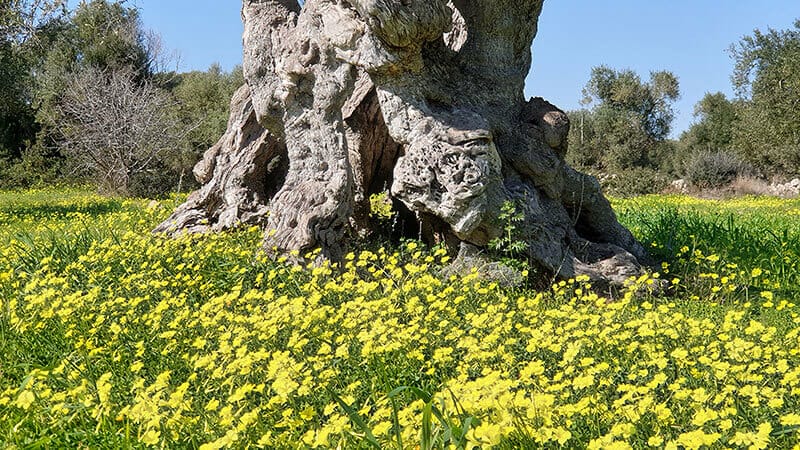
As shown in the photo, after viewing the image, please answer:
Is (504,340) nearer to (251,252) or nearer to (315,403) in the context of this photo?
(315,403)

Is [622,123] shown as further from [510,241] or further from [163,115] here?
[510,241]

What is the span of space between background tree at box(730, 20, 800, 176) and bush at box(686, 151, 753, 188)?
1186 mm

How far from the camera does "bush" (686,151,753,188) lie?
1142 inches

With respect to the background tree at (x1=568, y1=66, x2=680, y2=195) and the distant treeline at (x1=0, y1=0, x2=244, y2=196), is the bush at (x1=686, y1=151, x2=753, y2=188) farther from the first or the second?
the distant treeline at (x1=0, y1=0, x2=244, y2=196)

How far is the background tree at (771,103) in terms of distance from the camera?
89.0 ft

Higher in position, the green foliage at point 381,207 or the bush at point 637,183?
the bush at point 637,183

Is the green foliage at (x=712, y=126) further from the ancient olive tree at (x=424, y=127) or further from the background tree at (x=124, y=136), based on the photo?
the ancient olive tree at (x=424, y=127)

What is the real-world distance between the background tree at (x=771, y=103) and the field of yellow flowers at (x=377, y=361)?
2276 cm

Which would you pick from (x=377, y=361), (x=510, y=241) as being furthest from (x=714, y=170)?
(x=377, y=361)

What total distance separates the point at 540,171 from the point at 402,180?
4.54ft

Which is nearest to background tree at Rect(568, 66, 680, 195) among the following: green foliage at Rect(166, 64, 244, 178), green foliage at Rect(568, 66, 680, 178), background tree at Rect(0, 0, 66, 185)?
green foliage at Rect(568, 66, 680, 178)

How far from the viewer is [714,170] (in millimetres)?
29031

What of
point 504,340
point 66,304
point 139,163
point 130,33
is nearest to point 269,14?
point 66,304

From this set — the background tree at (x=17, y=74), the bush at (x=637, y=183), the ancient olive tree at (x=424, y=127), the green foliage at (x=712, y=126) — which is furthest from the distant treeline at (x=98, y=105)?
the green foliage at (x=712, y=126)
